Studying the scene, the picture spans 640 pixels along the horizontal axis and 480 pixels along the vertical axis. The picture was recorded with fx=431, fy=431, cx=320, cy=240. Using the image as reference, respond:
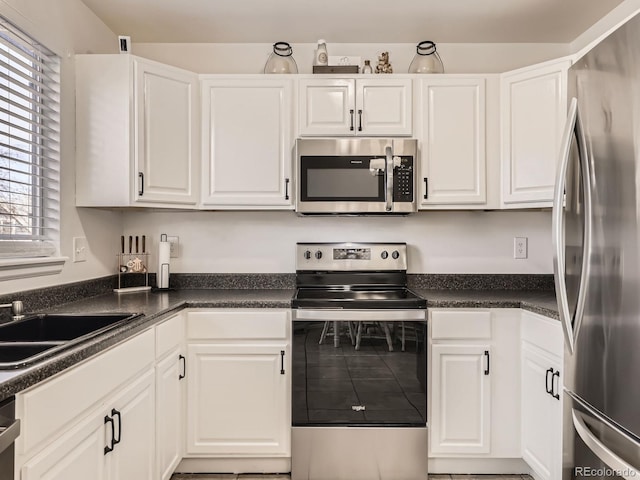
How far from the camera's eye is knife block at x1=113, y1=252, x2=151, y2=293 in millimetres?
2531

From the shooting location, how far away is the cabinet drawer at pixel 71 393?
3.30ft

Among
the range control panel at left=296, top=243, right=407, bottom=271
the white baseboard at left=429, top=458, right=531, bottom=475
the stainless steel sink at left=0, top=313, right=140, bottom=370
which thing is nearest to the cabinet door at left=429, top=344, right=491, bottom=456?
the white baseboard at left=429, top=458, right=531, bottom=475

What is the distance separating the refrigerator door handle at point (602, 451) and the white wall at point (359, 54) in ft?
6.80

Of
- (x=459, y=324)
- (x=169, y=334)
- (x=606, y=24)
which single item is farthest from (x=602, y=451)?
(x=606, y=24)

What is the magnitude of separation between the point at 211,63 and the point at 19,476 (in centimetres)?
238

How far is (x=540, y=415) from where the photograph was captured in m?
1.96

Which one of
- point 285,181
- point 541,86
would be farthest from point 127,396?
point 541,86

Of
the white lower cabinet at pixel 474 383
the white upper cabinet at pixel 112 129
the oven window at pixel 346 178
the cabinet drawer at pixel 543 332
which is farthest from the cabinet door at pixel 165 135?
the cabinet drawer at pixel 543 332

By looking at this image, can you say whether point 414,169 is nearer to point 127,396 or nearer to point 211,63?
point 211,63

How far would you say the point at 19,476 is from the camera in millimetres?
981

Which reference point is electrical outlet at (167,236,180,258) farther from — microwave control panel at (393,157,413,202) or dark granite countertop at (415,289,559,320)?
dark granite countertop at (415,289,559,320)

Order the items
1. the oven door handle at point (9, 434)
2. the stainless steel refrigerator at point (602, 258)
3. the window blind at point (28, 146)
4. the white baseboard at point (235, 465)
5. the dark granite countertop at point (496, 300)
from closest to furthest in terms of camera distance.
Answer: the oven door handle at point (9, 434) → the stainless steel refrigerator at point (602, 258) → the window blind at point (28, 146) → the dark granite countertop at point (496, 300) → the white baseboard at point (235, 465)

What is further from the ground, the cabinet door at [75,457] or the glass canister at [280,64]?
the glass canister at [280,64]

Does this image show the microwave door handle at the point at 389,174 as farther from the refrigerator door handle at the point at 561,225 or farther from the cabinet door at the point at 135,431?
the cabinet door at the point at 135,431
